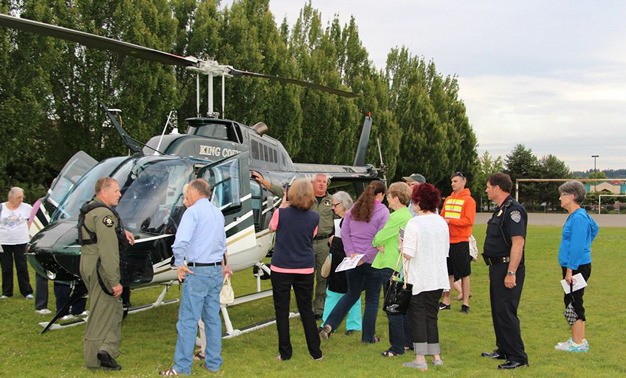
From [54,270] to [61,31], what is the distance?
2.49 metres

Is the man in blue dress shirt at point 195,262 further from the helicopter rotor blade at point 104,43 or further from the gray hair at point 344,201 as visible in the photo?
the helicopter rotor blade at point 104,43

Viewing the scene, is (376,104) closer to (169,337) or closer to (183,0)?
(183,0)

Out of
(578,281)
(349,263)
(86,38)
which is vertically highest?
(86,38)

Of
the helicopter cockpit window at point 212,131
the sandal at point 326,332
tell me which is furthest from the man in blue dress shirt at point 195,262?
the helicopter cockpit window at point 212,131

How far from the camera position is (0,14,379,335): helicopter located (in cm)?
602

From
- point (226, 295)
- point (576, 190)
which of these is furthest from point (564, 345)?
point (226, 295)

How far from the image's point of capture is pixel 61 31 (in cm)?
625

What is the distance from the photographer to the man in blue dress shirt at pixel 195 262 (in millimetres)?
5320

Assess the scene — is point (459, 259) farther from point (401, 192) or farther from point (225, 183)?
point (225, 183)

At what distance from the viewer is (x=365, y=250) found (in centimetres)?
660

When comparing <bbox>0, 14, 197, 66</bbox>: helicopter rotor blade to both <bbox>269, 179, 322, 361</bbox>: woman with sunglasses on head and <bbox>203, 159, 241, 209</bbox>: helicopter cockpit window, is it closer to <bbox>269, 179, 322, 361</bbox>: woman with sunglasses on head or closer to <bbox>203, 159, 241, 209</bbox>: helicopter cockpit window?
<bbox>203, 159, 241, 209</bbox>: helicopter cockpit window

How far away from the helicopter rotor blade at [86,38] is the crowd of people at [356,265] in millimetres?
1717

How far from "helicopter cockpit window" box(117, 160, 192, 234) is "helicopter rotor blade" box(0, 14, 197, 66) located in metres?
1.46

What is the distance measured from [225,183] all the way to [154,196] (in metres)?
0.89
